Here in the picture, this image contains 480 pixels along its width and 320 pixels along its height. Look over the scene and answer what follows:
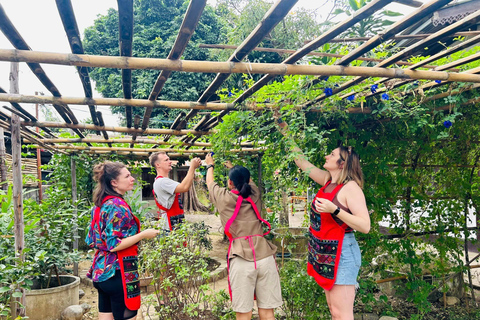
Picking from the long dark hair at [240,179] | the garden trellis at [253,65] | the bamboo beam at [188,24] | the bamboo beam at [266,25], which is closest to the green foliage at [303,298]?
the long dark hair at [240,179]

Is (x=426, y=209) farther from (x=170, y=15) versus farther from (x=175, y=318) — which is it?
(x=170, y=15)

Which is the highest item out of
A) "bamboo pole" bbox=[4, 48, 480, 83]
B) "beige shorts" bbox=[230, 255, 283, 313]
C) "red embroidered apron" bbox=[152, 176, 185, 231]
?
"bamboo pole" bbox=[4, 48, 480, 83]

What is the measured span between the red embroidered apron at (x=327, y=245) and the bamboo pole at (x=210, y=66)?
2.63 ft

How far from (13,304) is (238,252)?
6.78 ft

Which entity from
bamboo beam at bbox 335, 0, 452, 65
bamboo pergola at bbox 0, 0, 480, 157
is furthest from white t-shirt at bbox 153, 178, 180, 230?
bamboo beam at bbox 335, 0, 452, 65

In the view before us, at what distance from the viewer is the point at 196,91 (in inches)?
496

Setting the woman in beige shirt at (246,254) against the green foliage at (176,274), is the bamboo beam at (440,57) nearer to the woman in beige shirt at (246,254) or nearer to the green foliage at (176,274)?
the woman in beige shirt at (246,254)

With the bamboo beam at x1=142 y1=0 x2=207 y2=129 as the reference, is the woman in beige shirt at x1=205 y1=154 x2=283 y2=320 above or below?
below

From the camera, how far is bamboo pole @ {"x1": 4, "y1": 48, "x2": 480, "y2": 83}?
59.5 inches

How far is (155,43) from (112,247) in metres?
11.6

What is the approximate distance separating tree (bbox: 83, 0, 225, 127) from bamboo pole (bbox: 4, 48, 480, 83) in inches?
420

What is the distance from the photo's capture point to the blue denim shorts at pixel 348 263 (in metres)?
2.23

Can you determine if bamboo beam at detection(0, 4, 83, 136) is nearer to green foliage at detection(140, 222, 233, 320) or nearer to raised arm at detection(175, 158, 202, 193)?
raised arm at detection(175, 158, 202, 193)

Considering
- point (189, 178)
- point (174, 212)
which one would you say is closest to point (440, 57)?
point (189, 178)
